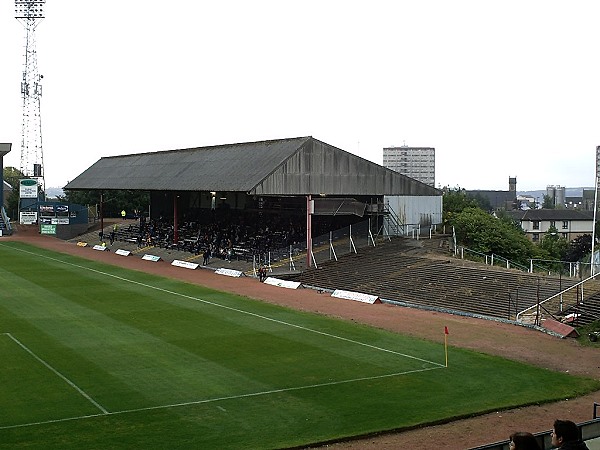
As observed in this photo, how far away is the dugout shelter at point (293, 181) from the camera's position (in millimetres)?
50688

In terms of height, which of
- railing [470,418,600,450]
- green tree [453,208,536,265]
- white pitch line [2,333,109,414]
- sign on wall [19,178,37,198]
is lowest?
white pitch line [2,333,109,414]

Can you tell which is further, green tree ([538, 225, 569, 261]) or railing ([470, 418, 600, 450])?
green tree ([538, 225, 569, 261])

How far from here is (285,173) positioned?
164 ft

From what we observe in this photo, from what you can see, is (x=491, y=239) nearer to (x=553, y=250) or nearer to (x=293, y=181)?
(x=553, y=250)

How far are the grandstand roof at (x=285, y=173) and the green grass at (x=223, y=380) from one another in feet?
55.2

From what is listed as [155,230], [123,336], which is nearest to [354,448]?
[123,336]

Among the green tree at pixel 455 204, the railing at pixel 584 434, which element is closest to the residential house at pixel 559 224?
the green tree at pixel 455 204

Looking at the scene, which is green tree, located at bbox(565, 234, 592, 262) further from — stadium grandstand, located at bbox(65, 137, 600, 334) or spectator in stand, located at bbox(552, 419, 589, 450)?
spectator in stand, located at bbox(552, 419, 589, 450)

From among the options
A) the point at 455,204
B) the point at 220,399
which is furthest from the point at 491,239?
the point at 220,399

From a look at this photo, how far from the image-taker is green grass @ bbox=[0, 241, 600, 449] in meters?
17.3

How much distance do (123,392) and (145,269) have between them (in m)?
34.6

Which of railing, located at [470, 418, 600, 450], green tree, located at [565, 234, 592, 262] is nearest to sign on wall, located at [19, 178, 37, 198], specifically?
green tree, located at [565, 234, 592, 262]

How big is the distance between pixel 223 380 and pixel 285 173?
2969 centimetres

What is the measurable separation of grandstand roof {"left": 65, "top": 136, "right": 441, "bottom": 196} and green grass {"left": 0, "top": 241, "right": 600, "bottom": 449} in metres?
16.8
